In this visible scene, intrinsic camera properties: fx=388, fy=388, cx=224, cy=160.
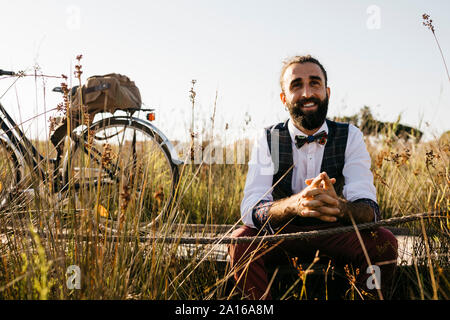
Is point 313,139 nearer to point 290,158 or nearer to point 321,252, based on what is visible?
point 290,158

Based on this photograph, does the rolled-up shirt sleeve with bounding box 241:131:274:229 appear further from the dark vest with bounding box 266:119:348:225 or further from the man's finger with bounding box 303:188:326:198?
the man's finger with bounding box 303:188:326:198

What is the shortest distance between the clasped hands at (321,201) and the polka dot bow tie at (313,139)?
56cm

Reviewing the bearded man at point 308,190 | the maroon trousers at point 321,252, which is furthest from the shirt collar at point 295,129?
the maroon trousers at point 321,252

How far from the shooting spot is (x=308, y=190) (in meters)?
1.66

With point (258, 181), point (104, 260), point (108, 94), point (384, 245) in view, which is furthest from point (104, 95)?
point (384, 245)

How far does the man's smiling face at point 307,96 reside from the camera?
7.33 feet

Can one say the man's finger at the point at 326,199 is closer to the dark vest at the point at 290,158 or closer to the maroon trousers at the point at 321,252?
the maroon trousers at the point at 321,252

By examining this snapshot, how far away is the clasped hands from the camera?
1658 millimetres

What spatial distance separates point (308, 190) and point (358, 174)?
584 mm

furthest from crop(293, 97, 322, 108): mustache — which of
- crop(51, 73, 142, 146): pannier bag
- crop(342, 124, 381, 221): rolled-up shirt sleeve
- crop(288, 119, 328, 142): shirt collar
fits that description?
crop(51, 73, 142, 146): pannier bag

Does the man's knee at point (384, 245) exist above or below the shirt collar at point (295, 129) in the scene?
below
